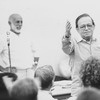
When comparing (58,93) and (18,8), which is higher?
(18,8)

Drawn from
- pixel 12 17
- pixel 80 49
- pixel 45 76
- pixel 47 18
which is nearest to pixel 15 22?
pixel 12 17

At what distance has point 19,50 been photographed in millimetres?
3045

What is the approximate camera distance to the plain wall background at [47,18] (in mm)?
3451

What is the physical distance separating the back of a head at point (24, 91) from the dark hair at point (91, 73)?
0.44m

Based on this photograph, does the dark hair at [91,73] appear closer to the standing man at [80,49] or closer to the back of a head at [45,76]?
the back of a head at [45,76]

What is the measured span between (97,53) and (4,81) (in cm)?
92

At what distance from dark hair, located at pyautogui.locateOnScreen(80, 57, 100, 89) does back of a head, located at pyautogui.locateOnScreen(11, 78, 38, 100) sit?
0.44 meters

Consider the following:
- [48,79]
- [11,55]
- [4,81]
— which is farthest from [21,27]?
[4,81]

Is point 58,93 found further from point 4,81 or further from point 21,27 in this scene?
point 4,81

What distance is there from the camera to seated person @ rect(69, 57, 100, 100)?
4.39 feet

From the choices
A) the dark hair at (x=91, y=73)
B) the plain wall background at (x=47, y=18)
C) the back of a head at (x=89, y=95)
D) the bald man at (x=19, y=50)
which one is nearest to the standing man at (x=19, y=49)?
the bald man at (x=19, y=50)

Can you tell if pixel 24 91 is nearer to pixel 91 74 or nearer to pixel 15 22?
pixel 91 74

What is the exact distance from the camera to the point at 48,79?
168cm

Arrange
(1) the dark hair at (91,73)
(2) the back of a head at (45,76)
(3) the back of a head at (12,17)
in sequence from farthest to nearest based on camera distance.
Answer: (3) the back of a head at (12,17), (2) the back of a head at (45,76), (1) the dark hair at (91,73)
